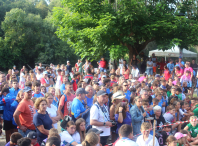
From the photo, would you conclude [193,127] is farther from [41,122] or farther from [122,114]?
[41,122]

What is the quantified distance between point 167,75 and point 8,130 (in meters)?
9.23

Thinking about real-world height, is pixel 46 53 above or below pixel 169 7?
below

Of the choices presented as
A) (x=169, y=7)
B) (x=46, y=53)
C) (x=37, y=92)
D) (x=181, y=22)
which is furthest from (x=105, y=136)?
(x=46, y=53)

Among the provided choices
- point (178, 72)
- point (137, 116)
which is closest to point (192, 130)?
point (137, 116)

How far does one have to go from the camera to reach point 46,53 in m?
32.2

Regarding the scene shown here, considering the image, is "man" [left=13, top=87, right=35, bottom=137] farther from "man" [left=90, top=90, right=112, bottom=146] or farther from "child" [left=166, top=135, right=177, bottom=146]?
"child" [left=166, top=135, right=177, bottom=146]

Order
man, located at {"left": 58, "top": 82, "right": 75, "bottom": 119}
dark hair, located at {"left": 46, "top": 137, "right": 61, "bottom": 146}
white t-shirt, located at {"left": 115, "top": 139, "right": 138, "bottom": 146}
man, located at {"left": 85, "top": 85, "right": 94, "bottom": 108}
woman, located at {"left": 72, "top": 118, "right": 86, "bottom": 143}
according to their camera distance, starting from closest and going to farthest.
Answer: dark hair, located at {"left": 46, "top": 137, "right": 61, "bottom": 146}, white t-shirt, located at {"left": 115, "top": 139, "right": 138, "bottom": 146}, woman, located at {"left": 72, "top": 118, "right": 86, "bottom": 143}, man, located at {"left": 58, "top": 82, "right": 75, "bottom": 119}, man, located at {"left": 85, "top": 85, "right": 94, "bottom": 108}

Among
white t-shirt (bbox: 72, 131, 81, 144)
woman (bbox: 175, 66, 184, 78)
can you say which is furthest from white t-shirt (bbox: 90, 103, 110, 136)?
woman (bbox: 175, 66, 184, 78)

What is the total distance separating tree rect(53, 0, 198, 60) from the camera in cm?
1364

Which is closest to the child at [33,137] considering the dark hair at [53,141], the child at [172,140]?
the dark hair at [53,141]

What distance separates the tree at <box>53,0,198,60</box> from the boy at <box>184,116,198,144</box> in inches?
319

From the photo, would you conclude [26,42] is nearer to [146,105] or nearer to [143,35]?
[143,35]

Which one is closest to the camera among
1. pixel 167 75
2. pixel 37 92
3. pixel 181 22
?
pixel 37 92

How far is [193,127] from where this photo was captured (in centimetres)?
602
